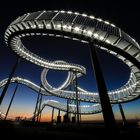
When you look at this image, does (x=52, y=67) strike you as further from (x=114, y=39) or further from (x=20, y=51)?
(x=114, y=39)

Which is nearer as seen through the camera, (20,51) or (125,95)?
(20,51)

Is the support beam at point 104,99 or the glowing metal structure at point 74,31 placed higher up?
the glowing metal structure at point 74,31

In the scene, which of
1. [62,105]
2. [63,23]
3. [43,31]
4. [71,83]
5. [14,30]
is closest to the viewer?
[63,23]

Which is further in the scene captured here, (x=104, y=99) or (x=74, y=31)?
(x=74, y=31)

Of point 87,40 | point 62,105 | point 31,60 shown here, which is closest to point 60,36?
point 87,40

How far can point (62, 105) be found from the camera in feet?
199

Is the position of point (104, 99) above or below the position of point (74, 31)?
below

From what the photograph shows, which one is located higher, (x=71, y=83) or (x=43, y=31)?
(x=71, y=83)

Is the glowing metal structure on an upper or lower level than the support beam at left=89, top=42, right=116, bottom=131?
upper

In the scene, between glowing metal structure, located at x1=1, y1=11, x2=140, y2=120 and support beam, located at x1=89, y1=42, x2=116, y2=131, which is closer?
support beam, located at x1=89, y1=42, x2=116, y2=131

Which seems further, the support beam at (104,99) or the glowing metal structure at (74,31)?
the glowing metal structure at (74,31)

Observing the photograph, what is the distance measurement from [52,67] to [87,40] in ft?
49.4

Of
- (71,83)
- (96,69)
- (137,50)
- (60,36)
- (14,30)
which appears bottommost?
(96,69)

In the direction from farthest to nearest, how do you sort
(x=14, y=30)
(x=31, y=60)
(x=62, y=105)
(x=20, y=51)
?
(x=62, y=105)
(x=31, y=60)
(x=20, y=51)
(x=14, y=30)
